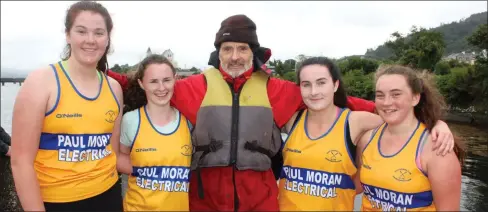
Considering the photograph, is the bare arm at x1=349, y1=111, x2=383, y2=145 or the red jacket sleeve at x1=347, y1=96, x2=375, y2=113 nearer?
the bare arm at x1=349, y1=111, x2=383, y2=145

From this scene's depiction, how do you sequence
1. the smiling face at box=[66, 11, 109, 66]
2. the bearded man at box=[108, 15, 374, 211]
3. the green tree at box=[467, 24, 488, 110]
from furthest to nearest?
the green tree at box=[467, 24, 488, 110], the bearded man at box=[108, 15, 374, 211], the smiling face at box=[66, 11, 109, 66]

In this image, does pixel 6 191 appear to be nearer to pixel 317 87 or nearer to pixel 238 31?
pixel 238 31

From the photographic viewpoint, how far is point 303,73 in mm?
3842

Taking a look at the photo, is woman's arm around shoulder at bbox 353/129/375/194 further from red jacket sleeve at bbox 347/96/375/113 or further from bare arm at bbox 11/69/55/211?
bare arm at bbox 11/69/55/211

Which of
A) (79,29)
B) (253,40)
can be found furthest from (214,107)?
(79,29)

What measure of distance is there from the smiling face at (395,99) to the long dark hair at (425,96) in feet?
0.18

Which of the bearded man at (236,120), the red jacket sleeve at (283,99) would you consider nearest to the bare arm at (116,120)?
the bearded man at (236,120)

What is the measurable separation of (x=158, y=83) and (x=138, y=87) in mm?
323

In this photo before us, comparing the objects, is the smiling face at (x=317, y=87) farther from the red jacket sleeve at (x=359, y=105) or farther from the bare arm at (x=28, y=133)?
Answer: the bare arm at (x=28, y=133)

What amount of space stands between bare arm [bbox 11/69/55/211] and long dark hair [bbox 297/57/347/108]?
88.1 inches

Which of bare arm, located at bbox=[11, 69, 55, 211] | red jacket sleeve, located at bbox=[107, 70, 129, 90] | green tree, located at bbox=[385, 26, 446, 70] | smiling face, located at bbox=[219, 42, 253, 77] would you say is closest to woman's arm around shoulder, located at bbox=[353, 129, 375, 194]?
smiling face, located at bbox=[219, 42, 253, 77]

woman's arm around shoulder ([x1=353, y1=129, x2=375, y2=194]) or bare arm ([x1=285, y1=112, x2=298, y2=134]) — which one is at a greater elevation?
bare arm ([x1=285, y1=112, x2=298, y2=134])

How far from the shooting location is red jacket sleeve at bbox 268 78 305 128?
159 inches

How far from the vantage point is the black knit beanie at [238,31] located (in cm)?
389
